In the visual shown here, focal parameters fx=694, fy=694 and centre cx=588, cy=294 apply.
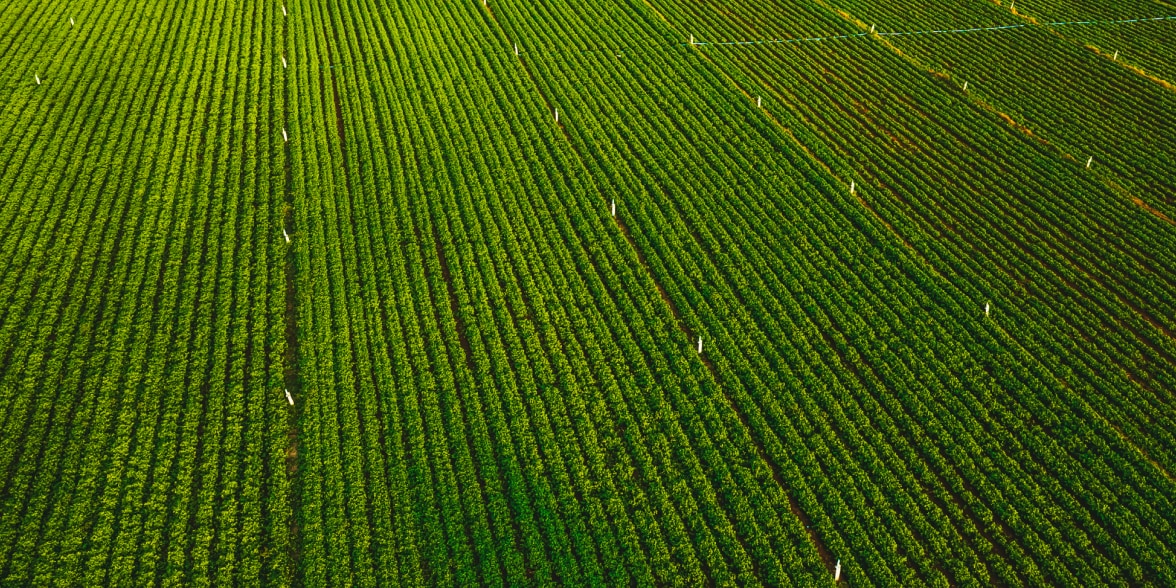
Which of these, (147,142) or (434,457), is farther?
(147,142)

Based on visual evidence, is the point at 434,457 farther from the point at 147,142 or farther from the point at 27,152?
the point at 27,152

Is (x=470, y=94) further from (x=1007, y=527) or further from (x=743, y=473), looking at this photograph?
(x=1007, y=527)

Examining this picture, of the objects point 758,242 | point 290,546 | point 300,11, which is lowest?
point 290,546

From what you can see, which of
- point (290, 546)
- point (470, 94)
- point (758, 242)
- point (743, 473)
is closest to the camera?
point (290, 546)

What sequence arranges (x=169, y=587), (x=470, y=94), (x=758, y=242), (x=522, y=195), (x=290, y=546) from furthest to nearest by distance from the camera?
1. (x=470, y=94)
2. (x=522, y=195)
3. (x=758, y=242)
4. (x=290, y=546)
5. (x=169, y=587)

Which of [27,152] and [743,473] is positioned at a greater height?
[27,152]

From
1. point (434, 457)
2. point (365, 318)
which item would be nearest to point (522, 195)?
point (365, 318)
